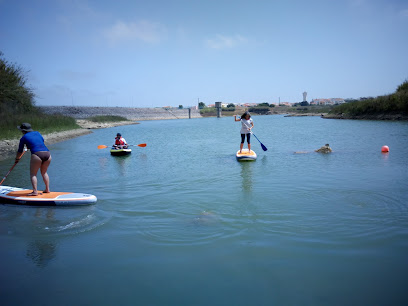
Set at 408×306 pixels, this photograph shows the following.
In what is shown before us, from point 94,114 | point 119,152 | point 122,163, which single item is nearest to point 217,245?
point 122,163

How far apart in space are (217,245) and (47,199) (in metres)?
4.19

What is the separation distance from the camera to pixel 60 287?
369cm

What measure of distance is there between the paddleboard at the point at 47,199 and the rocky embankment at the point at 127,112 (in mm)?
57090

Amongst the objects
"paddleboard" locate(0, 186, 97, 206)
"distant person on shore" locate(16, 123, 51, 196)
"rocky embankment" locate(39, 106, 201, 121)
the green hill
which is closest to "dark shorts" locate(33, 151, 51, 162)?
"distant person on shore" locate(16, 123, 51, 196)

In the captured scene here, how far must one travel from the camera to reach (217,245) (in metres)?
4.57

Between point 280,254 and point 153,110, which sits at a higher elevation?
point 153,110

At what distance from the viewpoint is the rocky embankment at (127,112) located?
71938mm

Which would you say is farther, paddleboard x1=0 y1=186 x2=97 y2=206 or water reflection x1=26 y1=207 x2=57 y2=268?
paddleboard x1=0 y1=186 x2=97 y2=206

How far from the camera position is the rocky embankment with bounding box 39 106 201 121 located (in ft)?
236

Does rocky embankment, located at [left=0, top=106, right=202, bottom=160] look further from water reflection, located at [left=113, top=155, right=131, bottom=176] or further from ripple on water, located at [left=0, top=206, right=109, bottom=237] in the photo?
ripple on water, located at [left=0, top=206, right=109, bottom=237]

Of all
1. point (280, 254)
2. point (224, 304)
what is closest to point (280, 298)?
point (224, 304)

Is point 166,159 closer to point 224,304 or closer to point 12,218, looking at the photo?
point 12,218

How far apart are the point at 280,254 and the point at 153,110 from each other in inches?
3730

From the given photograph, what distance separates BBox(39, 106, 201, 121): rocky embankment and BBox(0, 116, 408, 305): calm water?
5886cm
